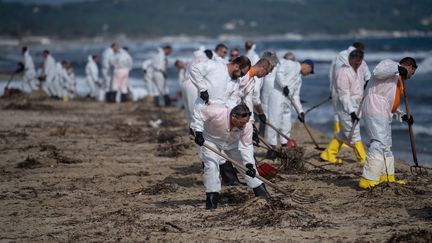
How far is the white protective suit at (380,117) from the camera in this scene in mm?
9523

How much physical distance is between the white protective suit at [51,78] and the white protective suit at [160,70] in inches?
218

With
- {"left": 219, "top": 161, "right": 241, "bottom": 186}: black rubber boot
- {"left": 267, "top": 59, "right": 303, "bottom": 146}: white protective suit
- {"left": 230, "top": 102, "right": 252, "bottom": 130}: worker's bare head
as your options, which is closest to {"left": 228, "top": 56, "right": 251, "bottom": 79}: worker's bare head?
{"left": 230, "top": 102, "right": 252, "bottom": 130}: worker's bare head

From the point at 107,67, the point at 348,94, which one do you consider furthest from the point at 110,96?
the point at 348,94

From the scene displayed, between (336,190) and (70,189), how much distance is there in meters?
3.82

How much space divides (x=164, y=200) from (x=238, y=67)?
2061mm

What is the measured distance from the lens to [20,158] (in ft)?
41.1

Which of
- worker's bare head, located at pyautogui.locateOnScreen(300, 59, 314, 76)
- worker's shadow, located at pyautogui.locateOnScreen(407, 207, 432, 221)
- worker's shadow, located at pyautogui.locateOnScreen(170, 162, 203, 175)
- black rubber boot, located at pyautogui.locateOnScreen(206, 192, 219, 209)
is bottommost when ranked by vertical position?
worker's shadow, located at pyautogui.locateOnScreen(170, 162, 203, 175)

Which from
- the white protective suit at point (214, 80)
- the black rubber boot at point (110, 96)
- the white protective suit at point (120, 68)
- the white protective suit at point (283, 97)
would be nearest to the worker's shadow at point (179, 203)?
the white protective suit at point (214, 80)

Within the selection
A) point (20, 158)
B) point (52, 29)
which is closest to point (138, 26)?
point (52, 29)

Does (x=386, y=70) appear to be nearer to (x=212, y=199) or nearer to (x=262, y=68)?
(x=262, y=68)

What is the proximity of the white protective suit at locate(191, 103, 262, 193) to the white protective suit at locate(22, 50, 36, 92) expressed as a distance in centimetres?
1936

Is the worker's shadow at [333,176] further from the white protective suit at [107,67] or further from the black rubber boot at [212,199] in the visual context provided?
the white protective suit at [107,67]

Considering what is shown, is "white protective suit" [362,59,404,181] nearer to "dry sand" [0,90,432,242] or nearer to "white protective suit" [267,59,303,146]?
"dry sand" [0,90,432,242]

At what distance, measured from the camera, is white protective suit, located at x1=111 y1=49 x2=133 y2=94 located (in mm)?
24766
